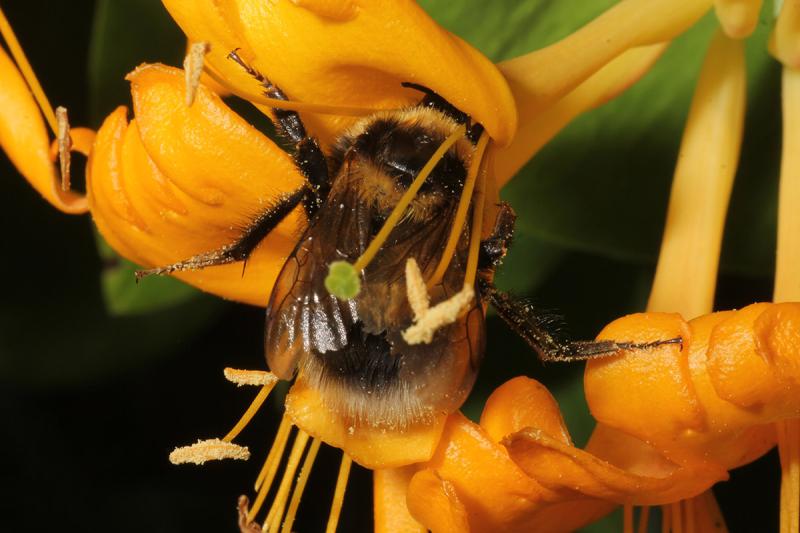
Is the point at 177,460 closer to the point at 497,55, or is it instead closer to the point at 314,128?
the point at 314,128

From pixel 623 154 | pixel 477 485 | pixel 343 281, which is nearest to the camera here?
pixel 343 281

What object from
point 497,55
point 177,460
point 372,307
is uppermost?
point 497,55

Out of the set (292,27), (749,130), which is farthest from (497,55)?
(292,27)

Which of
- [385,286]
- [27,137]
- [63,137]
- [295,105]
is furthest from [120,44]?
[385,286]

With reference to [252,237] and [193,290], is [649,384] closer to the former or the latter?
[252,237]

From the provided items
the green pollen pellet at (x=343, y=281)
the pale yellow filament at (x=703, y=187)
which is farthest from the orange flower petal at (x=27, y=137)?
the pale yellow filament at (x=703, y=187)

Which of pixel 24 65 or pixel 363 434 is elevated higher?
pixel 24 65
